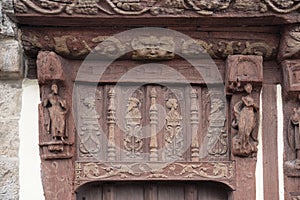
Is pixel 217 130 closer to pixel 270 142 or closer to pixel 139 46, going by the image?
pixel 270 142

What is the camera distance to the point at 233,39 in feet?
8.25

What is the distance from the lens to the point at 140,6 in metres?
2.40

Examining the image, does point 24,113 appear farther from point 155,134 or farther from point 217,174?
point 217,174

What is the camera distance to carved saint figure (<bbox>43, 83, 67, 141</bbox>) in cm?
246

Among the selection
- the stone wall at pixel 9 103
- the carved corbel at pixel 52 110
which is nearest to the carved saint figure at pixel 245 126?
the carved corbel at pixel 52 110

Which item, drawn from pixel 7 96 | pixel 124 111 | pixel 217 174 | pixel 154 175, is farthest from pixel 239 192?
pixel 7 96

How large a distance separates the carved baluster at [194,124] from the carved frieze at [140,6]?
366 mm

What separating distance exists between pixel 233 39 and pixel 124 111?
52 cm

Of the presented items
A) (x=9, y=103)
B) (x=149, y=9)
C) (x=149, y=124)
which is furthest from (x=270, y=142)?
(x=9, y=103)

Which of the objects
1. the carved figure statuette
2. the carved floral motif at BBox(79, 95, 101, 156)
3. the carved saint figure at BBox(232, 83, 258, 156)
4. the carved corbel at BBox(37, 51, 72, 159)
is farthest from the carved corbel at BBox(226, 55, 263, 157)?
the carved corbel at BBox(37, 51, 72, 159)

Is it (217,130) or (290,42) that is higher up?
(290,42)

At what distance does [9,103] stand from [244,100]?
0.93 metres

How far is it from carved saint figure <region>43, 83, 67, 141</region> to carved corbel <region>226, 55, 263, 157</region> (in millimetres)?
661

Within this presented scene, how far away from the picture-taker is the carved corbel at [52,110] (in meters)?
2.46
